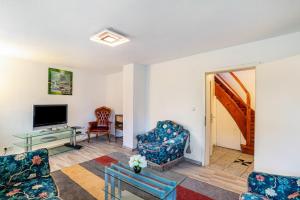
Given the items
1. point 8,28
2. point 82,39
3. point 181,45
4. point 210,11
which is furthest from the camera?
point 181,45

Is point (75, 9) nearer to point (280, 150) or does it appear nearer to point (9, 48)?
point (9, 48)

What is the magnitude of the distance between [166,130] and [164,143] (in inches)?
21.0

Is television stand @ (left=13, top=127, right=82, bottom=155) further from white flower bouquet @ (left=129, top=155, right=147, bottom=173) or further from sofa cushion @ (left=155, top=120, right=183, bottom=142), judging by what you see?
white flower bouquet @ (left=129, top=155, right=147, bottom=173)

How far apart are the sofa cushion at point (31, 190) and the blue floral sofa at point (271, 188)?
200 cm

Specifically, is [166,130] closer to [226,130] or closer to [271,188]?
[226,130]

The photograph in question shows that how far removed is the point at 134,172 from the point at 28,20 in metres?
2.36

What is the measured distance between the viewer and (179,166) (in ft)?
10.8

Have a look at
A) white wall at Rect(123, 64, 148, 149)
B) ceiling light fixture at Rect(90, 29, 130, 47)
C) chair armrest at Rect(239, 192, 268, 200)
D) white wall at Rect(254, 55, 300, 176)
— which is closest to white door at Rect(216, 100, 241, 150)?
white wall at Rect(254, 55, 300, 176)

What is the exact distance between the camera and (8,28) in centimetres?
220

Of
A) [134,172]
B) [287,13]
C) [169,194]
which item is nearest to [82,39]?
[134,172]

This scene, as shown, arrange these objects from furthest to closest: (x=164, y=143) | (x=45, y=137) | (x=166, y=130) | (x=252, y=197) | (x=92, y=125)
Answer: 1. (x=92, y=125)
2. (x=45, y=137)
3. (x=166, y=130)
4. (x=164, y=143)
5. (x=252, y=197)

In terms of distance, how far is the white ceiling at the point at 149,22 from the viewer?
1661 mm

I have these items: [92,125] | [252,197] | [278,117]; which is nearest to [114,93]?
[92,125]

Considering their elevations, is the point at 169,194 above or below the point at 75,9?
below
